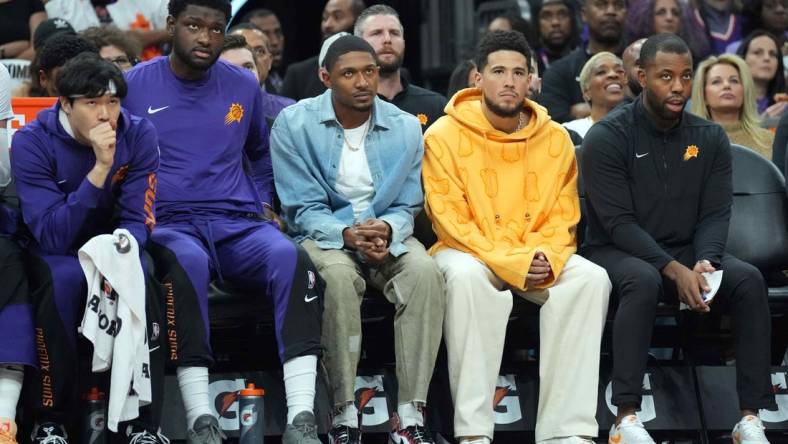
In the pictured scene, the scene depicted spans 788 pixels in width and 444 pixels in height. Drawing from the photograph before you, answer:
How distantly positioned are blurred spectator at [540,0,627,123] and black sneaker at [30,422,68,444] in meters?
4.25

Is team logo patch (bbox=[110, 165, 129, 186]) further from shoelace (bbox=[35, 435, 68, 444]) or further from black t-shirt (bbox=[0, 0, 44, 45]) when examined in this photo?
black t-shirt (bbox=[0, 0, 44, 45])

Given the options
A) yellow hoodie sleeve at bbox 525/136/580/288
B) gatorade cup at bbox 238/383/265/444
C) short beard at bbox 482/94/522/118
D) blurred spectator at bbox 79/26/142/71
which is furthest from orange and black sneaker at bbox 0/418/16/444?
blurred spectator at bbox 79/26/142/71

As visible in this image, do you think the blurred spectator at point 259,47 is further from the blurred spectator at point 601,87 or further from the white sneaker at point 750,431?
the white sneaker at point 750,431

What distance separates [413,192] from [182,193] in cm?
107

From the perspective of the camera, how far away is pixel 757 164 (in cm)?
765

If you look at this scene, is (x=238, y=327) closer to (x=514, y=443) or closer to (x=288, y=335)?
(x=288, y=335)

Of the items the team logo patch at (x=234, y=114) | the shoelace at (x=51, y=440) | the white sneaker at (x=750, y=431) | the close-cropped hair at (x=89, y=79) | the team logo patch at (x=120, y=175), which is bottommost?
the white sneaker at (x=750, y=431)

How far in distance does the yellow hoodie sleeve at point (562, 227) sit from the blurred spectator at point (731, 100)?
1908 mm

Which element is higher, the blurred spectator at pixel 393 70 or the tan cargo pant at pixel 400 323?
the blurred spectator at pixel 393 70

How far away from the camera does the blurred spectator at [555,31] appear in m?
10.7

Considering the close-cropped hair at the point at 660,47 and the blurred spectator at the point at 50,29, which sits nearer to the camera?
the close-cropped hair at the point at 660,47

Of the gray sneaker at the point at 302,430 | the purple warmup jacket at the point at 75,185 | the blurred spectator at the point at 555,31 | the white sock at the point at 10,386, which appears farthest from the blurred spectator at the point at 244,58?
the blurred spectator at the point at 555,31

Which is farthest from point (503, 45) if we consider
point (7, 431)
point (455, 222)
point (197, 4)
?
point (7, 431)

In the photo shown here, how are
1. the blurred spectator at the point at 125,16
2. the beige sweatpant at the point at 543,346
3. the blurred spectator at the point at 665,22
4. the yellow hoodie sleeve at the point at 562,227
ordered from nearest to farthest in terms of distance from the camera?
the beige sweatpant at the point at 543,346, the yellow hoodie sleeve at the point at 562,227, the blurred spectator at the point at 125,16, the blurred spectator at the point at 665,22
